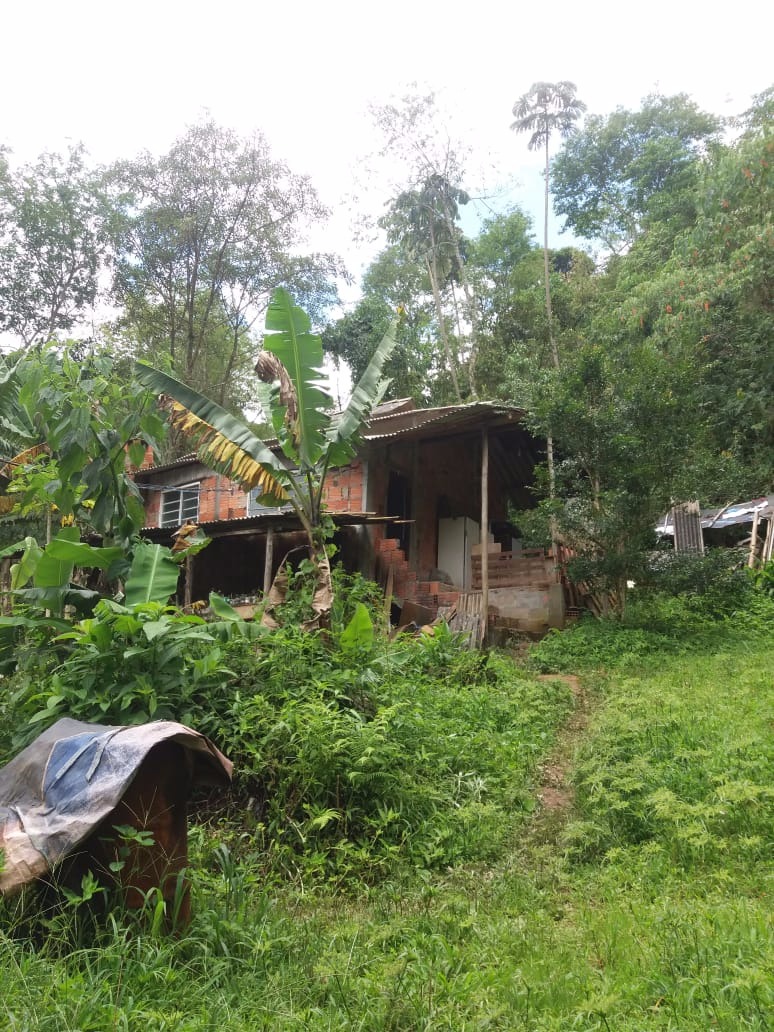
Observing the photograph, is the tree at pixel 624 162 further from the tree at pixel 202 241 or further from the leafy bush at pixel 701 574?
the leafy bush at pixel 701 574

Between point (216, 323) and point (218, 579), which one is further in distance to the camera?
point (216, 323)

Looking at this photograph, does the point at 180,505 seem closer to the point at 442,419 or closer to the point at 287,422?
the point at 442,419

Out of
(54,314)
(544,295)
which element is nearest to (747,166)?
(544,295)

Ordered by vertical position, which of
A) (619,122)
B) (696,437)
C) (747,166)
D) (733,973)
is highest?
(619,122)

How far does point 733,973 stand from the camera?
8.95 feet

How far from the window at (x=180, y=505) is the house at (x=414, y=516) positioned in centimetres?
3

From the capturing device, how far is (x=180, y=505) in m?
19.2

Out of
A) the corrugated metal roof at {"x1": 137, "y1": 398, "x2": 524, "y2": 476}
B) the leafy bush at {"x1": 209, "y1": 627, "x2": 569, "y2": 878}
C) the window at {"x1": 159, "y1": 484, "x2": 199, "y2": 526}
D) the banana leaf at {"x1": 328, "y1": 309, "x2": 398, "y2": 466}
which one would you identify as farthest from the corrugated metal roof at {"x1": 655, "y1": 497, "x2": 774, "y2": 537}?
the leafy bush at {"x1": 209, "y1": 627, "x2": 569, "y2": 878}

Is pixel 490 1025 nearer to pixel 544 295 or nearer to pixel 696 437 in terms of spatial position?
pixel 696 437

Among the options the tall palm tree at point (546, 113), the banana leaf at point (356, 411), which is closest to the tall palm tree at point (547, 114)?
the tall palm tree at point (546, 113)

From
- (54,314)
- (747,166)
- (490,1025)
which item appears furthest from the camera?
(54,314)

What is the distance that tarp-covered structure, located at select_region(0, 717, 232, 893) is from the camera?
10.7 feet

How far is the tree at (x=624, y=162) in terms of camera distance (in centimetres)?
2908

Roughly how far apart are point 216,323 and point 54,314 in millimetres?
5386
